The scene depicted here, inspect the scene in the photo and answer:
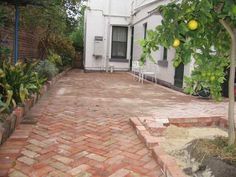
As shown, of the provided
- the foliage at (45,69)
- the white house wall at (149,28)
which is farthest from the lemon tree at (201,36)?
the foliage at (45,69)

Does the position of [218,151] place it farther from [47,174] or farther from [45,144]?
[45,144]

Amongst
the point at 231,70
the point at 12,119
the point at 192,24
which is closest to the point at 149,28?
the point at 12,119

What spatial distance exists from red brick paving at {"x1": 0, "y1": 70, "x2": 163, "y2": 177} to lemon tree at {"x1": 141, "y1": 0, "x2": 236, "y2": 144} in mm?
1162

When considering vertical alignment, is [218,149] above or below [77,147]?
above

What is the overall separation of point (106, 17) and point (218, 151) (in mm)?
14984

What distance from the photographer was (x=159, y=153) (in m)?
3.58

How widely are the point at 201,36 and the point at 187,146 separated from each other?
1.38 metres

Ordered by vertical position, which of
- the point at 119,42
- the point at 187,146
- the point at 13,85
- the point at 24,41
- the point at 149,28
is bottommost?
the point at 187,146

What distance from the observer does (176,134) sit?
4.35m

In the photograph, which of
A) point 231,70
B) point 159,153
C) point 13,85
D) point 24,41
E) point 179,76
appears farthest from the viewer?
point 24,41

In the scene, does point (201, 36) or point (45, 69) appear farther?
point (45, 69)

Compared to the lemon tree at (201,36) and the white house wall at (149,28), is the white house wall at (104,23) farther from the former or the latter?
the lemon tree at (201,36)

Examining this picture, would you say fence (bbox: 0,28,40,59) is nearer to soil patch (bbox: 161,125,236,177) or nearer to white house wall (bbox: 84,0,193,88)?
white house wall (bbox: 84,0,193,88)

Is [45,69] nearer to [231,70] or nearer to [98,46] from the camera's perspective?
[231,70]
